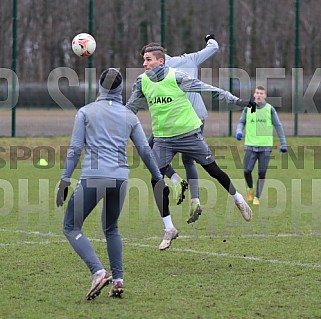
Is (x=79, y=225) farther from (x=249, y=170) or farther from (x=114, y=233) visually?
(x=249, y=170)

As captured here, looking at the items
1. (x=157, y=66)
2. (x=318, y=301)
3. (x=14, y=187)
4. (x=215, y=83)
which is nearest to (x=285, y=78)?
(x=215, y=83)

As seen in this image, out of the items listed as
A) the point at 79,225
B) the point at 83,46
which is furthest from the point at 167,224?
the point at 83,46

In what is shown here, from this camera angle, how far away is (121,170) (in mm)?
7211

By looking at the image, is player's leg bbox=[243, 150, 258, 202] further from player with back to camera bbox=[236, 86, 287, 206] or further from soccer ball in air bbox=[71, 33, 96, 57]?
soccer ball in air bbox=[71, 33, 96, 57]

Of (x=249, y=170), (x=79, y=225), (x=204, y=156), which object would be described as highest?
(x=204, y=156)

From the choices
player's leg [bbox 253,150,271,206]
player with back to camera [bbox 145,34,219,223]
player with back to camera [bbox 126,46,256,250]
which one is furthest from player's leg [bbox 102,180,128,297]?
player's leg [bbox 253,150,271,206]

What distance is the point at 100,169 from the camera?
711 centimetres

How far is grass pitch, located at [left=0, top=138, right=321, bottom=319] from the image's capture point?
23.0 ft

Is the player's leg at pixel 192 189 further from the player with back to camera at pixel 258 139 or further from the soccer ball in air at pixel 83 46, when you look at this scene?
the player with back to camera at pixel 258 139

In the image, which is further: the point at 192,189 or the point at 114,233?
the point at 192,189

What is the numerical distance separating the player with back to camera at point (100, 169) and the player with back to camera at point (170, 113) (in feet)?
7.09

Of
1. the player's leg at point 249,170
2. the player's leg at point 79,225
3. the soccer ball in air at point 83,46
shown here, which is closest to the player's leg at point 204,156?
the soccer ball in air at point 83,46

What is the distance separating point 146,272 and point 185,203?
6.08m

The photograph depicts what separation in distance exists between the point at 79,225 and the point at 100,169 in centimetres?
55
